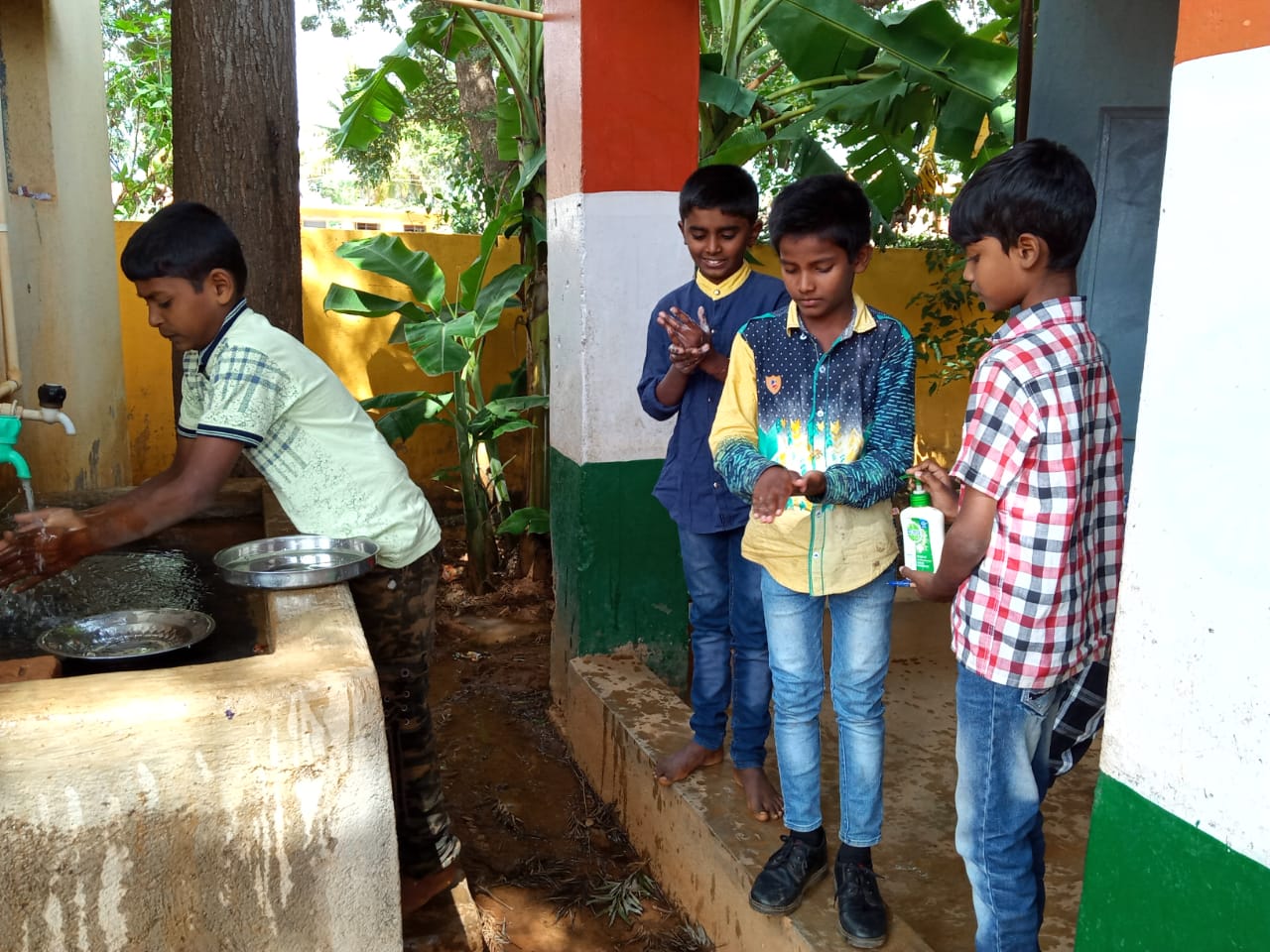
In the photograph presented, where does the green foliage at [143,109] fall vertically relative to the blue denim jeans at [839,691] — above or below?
above

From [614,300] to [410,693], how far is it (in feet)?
5.28

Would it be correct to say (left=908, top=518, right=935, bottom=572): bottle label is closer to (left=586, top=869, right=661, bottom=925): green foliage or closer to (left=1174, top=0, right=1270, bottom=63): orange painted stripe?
(left=1174, top=0, right=1270, bottom=63): orange painted stripe

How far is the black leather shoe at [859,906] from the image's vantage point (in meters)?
2.15

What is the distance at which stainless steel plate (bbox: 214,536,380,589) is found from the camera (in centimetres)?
219

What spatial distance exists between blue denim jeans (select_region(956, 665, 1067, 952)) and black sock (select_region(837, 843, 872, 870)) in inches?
15.7

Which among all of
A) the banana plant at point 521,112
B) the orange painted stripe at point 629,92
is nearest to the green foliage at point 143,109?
the banana plant at point 521,112

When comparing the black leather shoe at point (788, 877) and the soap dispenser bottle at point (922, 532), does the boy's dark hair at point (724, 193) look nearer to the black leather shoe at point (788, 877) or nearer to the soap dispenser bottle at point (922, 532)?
the soap dispenser bottle at point (922, 532)

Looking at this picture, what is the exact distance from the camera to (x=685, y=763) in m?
2.94

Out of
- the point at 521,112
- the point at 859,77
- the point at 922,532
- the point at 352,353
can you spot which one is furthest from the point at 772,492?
the point at 352,353

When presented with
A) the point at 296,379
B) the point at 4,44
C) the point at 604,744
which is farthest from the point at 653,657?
the point at 4,44

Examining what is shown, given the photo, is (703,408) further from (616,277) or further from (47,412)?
(47,412)

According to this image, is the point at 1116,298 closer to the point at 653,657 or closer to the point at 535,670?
the point at 653,657

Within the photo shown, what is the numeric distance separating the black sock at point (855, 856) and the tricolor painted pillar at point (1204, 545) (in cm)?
83

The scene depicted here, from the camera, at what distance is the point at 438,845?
293 centimetres
